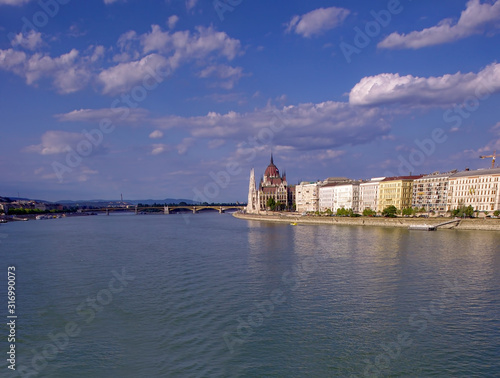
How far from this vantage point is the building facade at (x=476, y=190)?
198 feet

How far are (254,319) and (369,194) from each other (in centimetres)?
7928

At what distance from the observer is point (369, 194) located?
8719 centimetres

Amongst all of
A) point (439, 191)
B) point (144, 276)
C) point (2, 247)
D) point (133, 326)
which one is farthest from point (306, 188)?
point (133, 326)

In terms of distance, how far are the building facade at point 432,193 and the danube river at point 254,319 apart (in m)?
51.8

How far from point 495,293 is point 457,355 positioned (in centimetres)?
812

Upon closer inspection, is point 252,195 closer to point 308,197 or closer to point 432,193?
point 308,197

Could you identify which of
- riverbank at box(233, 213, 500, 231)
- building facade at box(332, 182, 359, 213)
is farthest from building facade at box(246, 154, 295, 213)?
riverbank at box(233, 213, 500, 231)

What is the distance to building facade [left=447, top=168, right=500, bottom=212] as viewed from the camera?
2371 inches

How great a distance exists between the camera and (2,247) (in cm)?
3359

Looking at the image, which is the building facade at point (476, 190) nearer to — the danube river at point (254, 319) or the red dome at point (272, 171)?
the danube river at point (254, 319)

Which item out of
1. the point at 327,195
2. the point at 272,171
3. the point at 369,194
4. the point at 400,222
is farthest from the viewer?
the point at 272,171

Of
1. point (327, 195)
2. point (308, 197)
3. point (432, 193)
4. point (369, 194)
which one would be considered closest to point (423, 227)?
point (432, 193)

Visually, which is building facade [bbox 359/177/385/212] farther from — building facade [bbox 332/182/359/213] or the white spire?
the white spire

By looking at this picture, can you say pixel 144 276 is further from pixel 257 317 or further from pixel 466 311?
pixel 466 311
